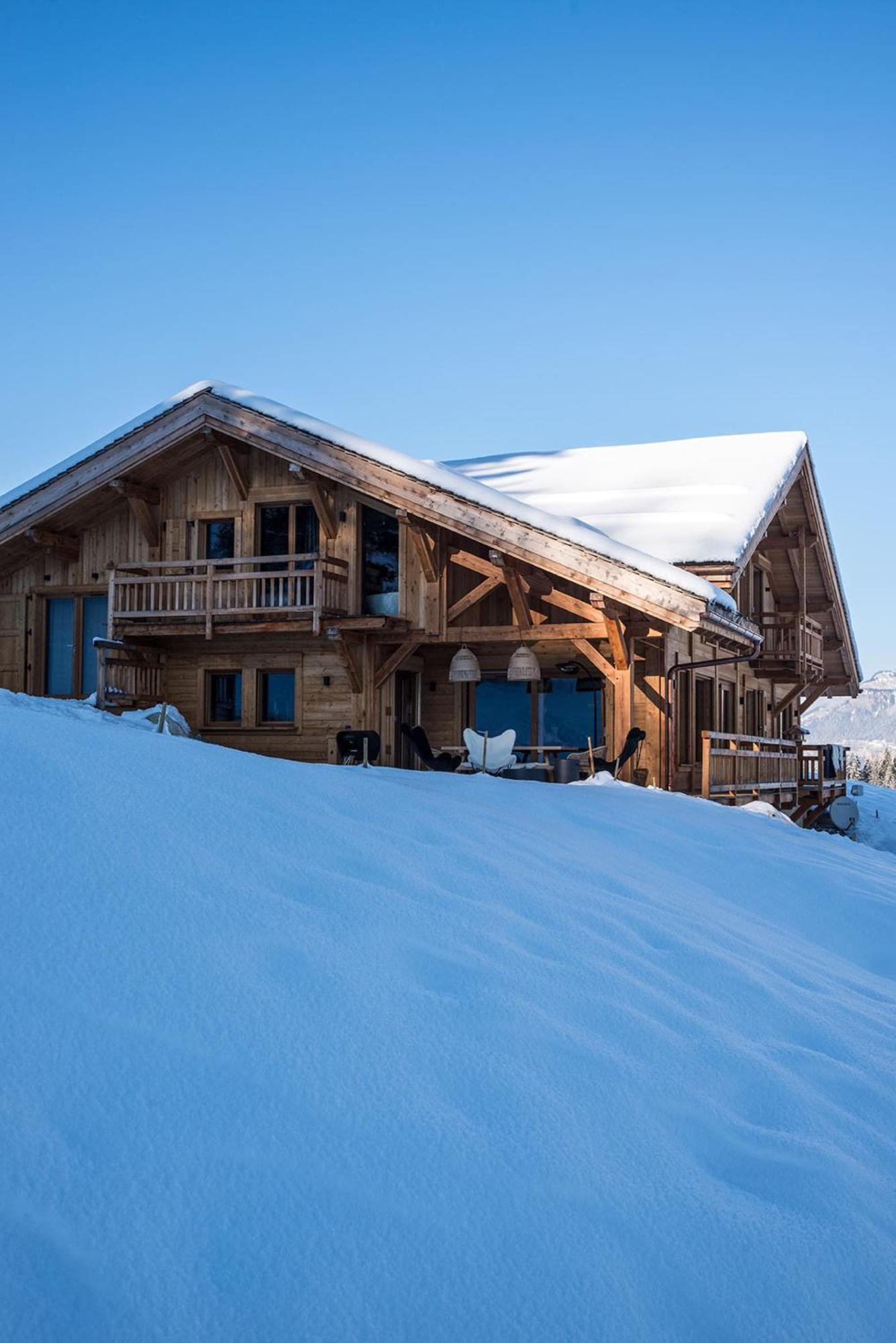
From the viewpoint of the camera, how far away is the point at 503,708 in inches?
687

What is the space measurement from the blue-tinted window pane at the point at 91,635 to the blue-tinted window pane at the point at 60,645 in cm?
18

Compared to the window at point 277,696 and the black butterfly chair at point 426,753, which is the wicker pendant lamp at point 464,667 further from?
the window at point 277,696

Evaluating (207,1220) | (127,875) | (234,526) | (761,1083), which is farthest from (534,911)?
(234,526)

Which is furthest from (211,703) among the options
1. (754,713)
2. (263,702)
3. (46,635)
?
(754,713)

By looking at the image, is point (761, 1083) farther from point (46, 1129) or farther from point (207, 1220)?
point (46, 1129)

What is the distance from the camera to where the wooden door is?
1828 cm

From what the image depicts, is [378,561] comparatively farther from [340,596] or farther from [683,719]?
[683,719]

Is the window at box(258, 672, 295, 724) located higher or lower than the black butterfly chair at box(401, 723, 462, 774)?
higher

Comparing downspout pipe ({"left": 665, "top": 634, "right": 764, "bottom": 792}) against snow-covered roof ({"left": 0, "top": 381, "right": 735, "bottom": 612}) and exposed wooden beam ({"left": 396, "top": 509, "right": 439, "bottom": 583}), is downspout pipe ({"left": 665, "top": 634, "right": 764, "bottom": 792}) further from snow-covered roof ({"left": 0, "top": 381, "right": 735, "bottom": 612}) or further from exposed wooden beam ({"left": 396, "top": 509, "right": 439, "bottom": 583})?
exposed wooden beam ({"left": 396, "top": 509, "right": 439, "bottom": 583})

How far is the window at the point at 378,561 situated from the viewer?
16688 mm

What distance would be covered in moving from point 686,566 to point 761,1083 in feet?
42.9

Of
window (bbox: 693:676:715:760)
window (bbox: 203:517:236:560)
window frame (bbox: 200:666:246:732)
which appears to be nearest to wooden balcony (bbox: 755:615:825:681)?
window (bbox: 693:676:715:760)

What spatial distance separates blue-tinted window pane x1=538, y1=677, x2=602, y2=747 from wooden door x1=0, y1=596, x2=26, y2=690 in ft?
26.9

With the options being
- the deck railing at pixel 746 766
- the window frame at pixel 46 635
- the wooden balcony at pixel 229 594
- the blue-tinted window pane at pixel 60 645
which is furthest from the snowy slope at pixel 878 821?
the blue-tinted window pane at pixel 60 645
